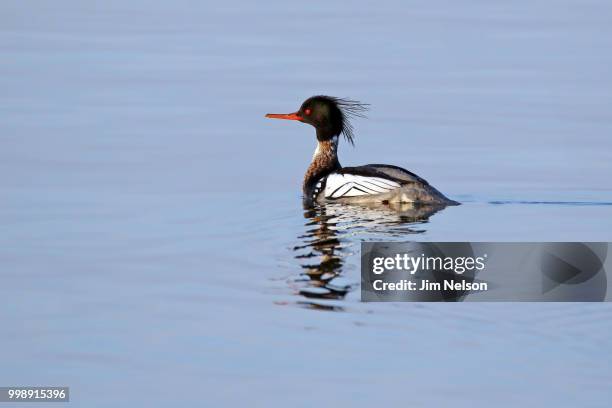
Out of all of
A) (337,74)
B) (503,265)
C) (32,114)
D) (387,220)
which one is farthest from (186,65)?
(503,265)

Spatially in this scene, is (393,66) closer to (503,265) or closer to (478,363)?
(503,265)

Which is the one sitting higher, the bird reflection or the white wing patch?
the white wing patch

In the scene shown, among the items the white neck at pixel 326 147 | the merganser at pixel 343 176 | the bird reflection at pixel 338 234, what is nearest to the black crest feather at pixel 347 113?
the merganser at pixel 343 176

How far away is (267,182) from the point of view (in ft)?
52.7

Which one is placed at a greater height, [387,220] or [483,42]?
[483,42]

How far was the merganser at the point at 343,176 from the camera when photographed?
14797 mm

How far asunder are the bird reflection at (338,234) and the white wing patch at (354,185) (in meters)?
0.17

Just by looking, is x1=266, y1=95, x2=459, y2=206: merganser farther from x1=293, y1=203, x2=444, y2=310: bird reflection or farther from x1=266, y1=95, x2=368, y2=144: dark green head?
x1=293, y1=203, x2=444, y2=310: bird reflection

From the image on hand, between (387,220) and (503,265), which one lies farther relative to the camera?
(387,220)

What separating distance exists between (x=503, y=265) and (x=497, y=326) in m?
1.75

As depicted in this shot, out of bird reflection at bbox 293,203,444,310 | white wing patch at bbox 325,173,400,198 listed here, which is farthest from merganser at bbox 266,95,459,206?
bird reflection at bbox 293,203,444,310

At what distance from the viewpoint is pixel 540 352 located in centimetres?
916

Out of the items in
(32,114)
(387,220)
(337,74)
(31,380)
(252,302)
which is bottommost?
(31,380)

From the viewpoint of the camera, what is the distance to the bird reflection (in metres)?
10.9
